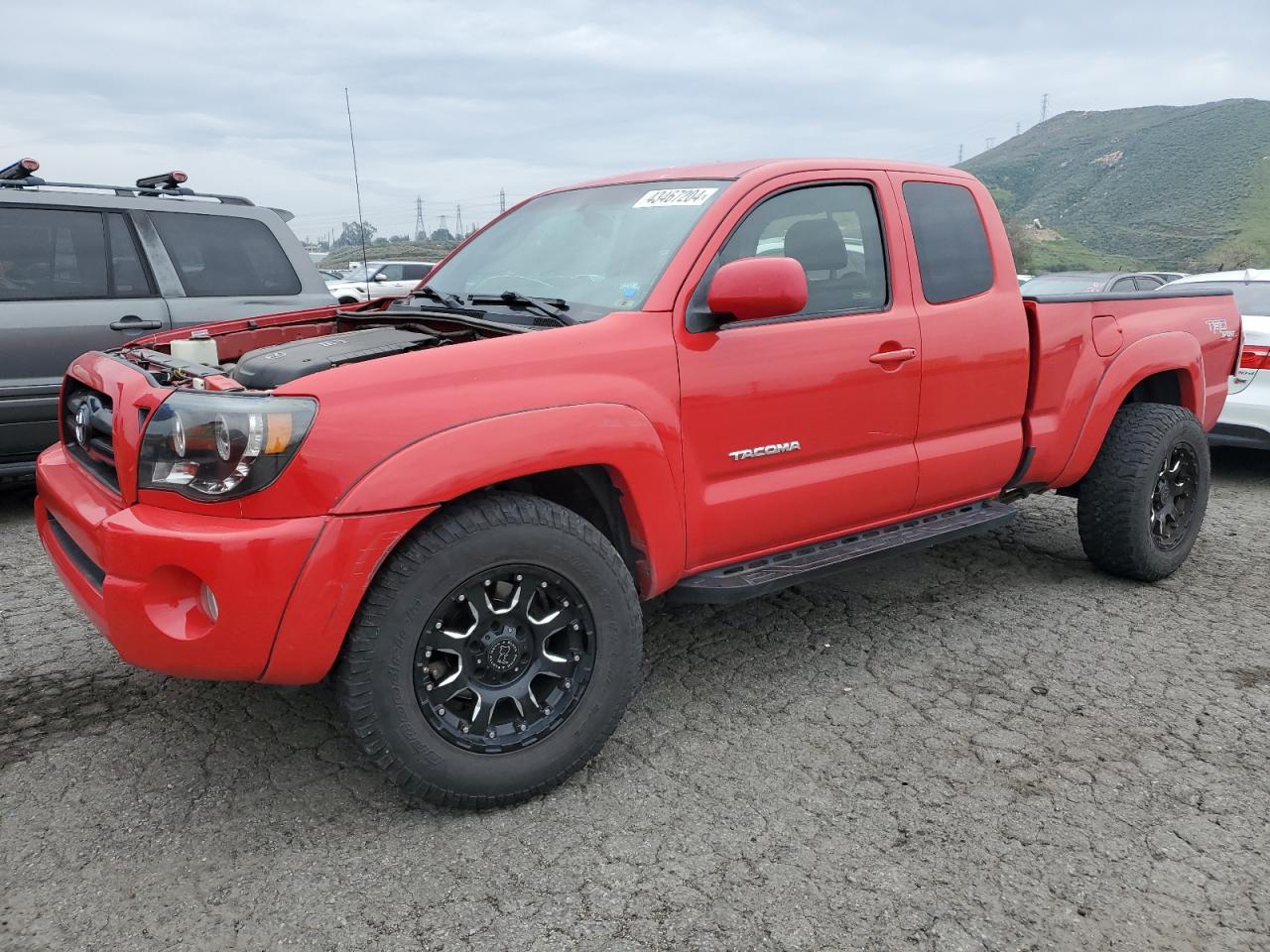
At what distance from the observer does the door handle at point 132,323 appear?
555 centimetres

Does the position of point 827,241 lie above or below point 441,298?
above

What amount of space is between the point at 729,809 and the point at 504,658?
29.7 inches

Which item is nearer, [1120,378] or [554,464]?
[554,464]

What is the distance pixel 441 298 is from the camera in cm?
365

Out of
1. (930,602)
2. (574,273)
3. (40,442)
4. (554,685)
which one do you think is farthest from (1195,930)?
(40,442)

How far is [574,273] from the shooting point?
3371 millimetres

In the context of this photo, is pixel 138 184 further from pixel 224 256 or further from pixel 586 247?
pixel 586 247

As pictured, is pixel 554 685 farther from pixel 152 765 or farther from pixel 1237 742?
pixel 1237 742

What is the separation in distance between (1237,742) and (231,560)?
3.04 m

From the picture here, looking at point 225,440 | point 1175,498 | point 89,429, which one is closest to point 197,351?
point 89,429

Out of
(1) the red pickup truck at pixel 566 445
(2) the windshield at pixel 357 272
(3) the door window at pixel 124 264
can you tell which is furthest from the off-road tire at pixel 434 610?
(2) the windshield at pixel 357 272

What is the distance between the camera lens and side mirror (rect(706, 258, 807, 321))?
283 cm

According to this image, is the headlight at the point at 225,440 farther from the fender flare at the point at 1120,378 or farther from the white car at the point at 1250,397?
the white car at the point at 1250,397

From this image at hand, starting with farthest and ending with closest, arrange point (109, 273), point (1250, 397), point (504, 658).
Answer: point (1250, 397), point (109, 273), point (504, 658)
